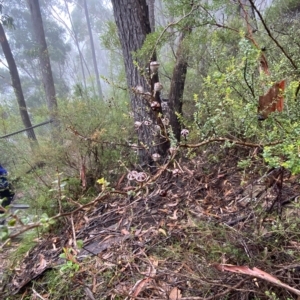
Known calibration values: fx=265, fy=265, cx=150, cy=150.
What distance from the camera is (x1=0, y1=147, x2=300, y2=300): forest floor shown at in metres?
1.04

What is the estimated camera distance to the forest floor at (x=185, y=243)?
1036 millimetres

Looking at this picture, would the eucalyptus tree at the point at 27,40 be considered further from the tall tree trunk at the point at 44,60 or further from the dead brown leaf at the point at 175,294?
the dead brown leaf at the point at 175,294

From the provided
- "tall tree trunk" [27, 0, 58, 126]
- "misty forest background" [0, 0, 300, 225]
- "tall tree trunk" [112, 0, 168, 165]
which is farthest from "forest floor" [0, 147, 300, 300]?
"tall tree trunk" [27, 0, 58, 126]

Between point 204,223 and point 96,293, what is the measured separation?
65cm

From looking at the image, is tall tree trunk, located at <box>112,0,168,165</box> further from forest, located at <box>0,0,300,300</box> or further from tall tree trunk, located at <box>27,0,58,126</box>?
tall tree trunk, located at <box>27,0,58,126</box>

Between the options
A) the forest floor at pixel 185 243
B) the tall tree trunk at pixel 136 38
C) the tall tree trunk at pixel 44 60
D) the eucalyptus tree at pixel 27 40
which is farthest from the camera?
the eucalyptus tree at pixel 27 40

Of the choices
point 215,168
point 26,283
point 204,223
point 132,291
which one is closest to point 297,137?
point 204,223

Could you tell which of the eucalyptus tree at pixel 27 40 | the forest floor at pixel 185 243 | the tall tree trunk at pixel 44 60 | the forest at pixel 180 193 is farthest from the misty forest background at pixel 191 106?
the eucalyptus tree at pixel 27 40

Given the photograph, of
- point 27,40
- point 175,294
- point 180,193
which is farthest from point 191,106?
point 27,40

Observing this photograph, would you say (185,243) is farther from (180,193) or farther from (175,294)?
(180,193)

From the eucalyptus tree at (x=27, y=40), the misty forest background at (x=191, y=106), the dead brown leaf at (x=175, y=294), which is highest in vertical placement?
the eucalyptus tree at (x=27, y=40)

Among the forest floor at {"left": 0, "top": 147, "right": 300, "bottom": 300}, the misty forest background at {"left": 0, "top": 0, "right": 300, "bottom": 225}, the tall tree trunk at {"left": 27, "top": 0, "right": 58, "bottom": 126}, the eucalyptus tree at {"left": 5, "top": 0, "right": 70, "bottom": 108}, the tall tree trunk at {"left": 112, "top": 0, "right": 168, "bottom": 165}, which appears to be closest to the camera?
the forest floor at {"left": 0, "top": 147, "right": 300, "bottom": 300}

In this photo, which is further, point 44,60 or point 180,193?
point 44,60

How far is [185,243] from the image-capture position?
1.39m
